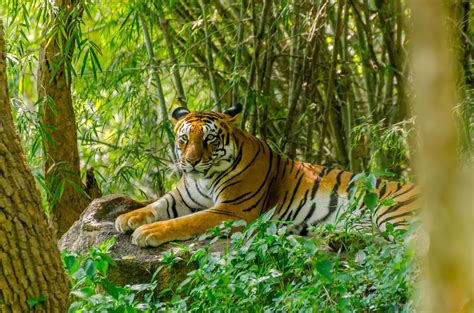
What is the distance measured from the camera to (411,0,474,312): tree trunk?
90cm

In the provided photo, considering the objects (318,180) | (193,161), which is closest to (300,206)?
(318,180)

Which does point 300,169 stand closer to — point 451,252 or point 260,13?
point 260,13

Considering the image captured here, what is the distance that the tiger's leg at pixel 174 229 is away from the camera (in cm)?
440

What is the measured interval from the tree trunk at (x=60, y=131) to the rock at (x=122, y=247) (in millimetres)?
212

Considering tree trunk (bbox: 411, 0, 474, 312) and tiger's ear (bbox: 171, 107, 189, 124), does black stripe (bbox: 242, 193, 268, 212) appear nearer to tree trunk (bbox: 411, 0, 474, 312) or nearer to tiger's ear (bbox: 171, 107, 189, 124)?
tiger's ear (bbox: 171, 107, 189, 124)

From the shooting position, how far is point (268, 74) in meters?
6.36

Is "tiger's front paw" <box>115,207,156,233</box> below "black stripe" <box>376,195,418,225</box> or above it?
above

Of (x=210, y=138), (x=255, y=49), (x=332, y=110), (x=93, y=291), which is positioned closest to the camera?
(x=93, y=291)

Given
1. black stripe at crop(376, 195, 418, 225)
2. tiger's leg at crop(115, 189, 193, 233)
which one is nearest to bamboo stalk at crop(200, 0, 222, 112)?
tiger's leg at crop(115, 189, 193, 233)

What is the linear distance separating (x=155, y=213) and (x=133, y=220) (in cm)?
27

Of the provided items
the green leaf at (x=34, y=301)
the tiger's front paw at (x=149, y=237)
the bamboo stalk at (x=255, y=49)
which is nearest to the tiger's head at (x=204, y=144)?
the tiger's front paw at (x=149, y=237)

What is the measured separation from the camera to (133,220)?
15.2 ft

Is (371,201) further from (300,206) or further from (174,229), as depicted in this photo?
(300,206)

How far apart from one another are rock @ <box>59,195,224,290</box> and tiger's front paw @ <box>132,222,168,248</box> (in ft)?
0.09
